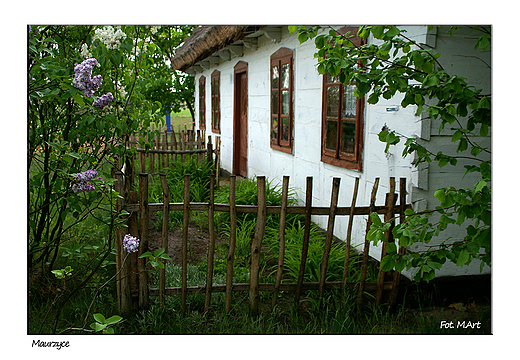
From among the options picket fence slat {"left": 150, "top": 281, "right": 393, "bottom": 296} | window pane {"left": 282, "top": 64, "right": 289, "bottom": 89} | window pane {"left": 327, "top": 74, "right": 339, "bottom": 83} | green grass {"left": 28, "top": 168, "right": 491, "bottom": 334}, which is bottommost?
green grass {"left": 28, "top": 168, "right": 491, "bottom": 334}

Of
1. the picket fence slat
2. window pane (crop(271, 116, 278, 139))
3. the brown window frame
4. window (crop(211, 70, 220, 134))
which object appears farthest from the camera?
window (crop(211, 70, 220, 134))

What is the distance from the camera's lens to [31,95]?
235cm

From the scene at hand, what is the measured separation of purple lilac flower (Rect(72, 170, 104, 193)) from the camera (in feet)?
7.80

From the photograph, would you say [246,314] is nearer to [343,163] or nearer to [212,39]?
[343,163]

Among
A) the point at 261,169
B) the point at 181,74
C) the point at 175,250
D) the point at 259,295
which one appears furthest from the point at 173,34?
the point at 259,295

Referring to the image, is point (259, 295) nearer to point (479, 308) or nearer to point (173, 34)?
point (479, 308)

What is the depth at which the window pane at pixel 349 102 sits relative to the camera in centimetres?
413

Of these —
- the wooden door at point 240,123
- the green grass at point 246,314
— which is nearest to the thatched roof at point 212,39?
the wooden door at point 240,123

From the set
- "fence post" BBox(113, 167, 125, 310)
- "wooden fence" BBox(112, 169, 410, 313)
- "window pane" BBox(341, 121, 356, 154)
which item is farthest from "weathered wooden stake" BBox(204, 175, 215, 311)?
"window pane" BBox(341, 121, 356, 154)

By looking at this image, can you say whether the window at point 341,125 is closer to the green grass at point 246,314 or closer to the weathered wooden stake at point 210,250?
the green grass at point 246,314

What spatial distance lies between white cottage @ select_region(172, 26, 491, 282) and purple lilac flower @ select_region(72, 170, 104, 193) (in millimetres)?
2255

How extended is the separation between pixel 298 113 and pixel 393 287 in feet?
9.39

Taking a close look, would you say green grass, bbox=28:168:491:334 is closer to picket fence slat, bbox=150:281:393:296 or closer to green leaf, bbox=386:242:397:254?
picket fence slat, bbox=150:281:393:296

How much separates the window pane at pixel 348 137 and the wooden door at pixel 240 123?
159 inches
